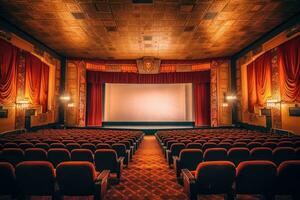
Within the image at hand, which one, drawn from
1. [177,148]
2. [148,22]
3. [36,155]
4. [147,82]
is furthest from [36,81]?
[177,148]

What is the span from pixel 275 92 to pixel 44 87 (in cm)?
1272

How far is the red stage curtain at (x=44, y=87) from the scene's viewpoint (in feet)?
38.0

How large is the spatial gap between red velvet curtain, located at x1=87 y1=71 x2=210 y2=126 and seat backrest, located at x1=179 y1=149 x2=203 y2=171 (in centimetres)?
1201

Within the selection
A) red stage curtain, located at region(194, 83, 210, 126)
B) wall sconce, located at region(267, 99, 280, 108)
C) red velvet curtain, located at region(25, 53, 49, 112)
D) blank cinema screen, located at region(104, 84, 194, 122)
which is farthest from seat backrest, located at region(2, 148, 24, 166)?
blank cinema screen, located at region(104, 84, 194, 122)

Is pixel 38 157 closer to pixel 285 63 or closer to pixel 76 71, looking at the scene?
pixel 285 63

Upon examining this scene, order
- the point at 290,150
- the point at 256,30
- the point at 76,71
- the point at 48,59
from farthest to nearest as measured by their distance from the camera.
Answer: the point at 76,71 < the point at 48,59 < the point at 256,30 < the point at 290,150

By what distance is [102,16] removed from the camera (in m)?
8.06

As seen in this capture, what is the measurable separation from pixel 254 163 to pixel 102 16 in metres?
7.78

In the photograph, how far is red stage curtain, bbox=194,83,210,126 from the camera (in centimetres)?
1584

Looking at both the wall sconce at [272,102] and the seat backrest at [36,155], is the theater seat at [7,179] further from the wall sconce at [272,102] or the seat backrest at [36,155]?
the wall sconce at [272,102]

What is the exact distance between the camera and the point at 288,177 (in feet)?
7.91

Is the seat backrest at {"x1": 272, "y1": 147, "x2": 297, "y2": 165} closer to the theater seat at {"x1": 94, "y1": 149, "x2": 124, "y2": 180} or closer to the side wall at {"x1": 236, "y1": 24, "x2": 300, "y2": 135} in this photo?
the theater seat at {"x1": 94, "y1": 149, "x2": 124, "y2": 180}

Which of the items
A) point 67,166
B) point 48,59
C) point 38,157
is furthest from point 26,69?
point 67,166

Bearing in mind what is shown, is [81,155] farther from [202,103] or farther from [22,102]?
[202,103]
